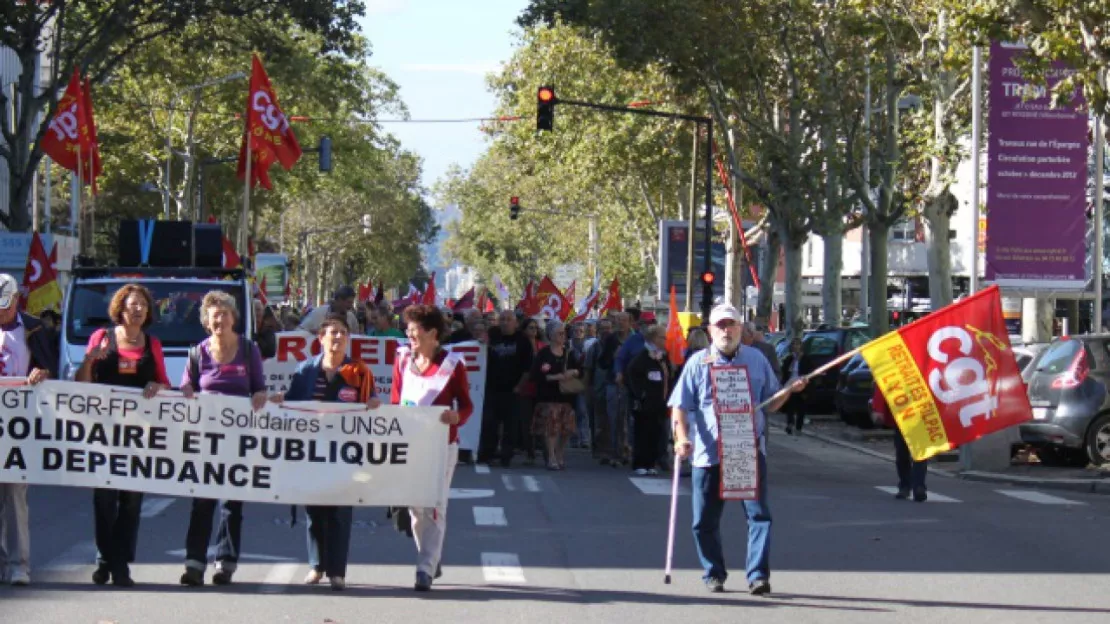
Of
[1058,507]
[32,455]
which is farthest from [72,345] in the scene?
Answer: [1058,507]

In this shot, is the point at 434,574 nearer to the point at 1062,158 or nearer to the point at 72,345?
the point at 72,345

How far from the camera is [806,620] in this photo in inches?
376

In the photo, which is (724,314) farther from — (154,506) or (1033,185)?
(1033,185)

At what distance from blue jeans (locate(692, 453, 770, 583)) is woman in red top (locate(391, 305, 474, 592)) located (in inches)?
55.1

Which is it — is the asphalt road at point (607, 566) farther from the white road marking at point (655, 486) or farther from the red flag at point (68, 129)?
the red flag at point (68, 129)

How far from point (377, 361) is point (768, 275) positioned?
35.4 metres

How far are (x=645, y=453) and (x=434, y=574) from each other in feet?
31.0

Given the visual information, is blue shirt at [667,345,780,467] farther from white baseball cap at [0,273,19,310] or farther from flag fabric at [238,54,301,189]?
flag fabric at [238,54,301,189]

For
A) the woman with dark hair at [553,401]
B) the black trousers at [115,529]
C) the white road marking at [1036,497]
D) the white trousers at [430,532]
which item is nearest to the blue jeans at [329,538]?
the white trousers at [430,532]

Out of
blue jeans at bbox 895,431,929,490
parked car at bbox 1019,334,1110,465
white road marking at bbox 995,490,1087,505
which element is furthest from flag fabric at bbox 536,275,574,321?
blue jeans at bbox 895,431,929,490

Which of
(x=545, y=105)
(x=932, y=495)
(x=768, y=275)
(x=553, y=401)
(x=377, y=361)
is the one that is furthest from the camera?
(x=768, y=275)

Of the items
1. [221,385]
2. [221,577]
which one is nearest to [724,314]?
[221,385]

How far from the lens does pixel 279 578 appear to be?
34.7 feet

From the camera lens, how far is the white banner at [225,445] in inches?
406
